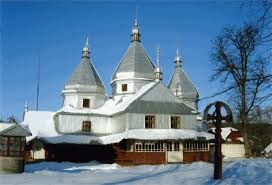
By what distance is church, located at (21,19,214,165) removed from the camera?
34.9 metres

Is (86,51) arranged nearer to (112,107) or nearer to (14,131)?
(112,107)

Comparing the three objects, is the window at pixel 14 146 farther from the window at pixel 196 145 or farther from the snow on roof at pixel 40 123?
the window at pixel 196 145

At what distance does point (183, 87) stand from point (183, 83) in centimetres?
66

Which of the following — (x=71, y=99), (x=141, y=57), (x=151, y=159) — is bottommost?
(x=151, y=159)

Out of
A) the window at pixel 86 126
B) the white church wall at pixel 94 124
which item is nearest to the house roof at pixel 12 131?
the white church wall at pixel 94 124

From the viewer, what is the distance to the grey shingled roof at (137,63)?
141 ft

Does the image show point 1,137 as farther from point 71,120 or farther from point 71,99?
point 71,99

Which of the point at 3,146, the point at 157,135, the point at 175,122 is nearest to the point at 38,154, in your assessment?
the point at 157,135

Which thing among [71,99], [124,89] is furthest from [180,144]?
[71,99]

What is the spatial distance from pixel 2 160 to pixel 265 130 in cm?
4439

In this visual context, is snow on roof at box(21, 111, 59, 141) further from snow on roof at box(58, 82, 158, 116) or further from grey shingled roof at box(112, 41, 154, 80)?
grey shingled roof at box(112, 41, 154, 80)

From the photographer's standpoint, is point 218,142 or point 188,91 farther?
point 188,91

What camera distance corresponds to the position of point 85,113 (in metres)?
39.8

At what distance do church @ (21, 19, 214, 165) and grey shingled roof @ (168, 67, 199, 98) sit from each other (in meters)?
6.26
